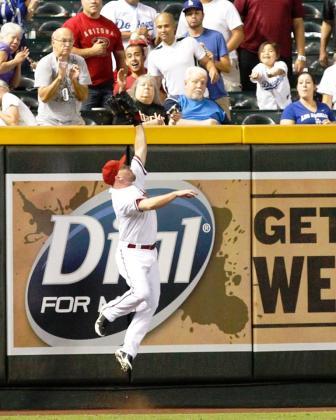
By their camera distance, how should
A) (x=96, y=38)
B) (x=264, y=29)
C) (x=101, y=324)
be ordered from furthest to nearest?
(x=264, y=29) → (x=96, y=38) → (x=101, y=324)

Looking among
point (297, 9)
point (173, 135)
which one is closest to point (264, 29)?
point (297, 9)

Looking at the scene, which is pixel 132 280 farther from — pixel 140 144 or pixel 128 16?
pixel 128 16

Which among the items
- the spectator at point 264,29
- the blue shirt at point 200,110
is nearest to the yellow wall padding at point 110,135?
the blue shirt at point 200,110

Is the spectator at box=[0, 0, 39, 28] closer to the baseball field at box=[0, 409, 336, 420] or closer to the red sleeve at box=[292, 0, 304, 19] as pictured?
the red sleeve at box=[292, 0, 304, 19]

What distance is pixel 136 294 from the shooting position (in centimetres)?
956

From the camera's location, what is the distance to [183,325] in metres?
9.86

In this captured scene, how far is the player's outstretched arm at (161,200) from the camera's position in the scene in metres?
8.88

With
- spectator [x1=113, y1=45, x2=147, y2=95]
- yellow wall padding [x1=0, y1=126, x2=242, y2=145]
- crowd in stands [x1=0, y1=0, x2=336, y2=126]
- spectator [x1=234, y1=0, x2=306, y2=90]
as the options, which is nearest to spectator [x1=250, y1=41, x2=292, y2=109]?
crowd in stands [x1=0, y1=0, x2=336, y2=126]

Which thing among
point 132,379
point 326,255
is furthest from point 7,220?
point 326,255

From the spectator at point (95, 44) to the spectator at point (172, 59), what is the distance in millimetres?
518

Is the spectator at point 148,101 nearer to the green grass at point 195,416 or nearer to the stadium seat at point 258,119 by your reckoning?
the stadium seat at point 258,119

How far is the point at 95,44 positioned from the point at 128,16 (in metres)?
1.31

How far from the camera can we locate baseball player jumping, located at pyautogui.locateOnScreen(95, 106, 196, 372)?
9430 millimetres

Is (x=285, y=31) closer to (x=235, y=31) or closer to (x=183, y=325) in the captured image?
(x=235, y=31)
